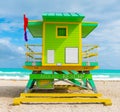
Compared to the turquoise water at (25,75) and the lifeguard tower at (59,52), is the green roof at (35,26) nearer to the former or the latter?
the lifeguard tower at (59,52)

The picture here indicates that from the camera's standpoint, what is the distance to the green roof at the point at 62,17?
1535 cm

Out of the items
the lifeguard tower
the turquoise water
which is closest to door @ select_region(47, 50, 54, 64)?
the lifeguard tower

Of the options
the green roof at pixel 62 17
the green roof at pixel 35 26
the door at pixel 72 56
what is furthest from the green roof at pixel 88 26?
the green roof at pixel 35 26

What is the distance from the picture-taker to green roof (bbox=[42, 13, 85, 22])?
50.4 ft

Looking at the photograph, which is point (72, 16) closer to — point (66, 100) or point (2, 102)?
point (66, 100)

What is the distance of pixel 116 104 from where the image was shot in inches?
568

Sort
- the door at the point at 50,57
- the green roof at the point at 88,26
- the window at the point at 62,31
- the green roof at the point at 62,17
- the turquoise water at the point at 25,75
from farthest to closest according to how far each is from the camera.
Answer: the turquoise water at the point at 25,75, the green roof at the point at 88,26, the window at the point at 62,31, the door at the point at 50,57, the green roof at the point at 62,17

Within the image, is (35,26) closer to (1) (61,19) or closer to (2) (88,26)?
(1) (61,19)

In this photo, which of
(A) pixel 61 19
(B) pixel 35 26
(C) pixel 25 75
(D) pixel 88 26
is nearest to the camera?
(A) pixel 61 19

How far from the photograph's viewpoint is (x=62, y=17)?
15.5m

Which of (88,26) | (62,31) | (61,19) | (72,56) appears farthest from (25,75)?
(61,19)

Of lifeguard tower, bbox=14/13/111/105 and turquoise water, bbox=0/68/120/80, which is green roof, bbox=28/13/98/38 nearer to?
lifeguard tower, bbox=14/13/111/105

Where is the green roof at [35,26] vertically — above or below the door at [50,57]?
above

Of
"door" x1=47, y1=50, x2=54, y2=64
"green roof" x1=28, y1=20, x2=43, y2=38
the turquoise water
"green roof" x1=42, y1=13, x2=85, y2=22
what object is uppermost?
"green roof" x1=42, y1=13, x2=85, y2=22
